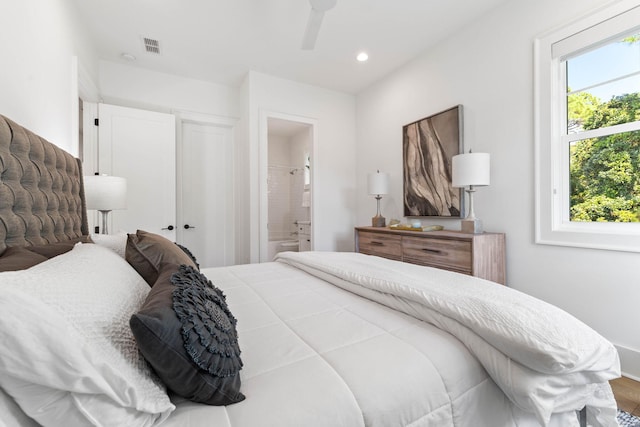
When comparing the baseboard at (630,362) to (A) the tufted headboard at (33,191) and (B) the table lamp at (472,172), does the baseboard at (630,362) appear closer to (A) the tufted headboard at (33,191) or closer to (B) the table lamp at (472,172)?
(B) the table lamp at (472,172)

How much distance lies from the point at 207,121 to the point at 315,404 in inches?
149

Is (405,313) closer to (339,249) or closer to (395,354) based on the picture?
(395,354)

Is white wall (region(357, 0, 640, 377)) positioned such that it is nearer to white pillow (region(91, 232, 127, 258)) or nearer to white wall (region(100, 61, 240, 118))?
white wall (region(100, 61, 240, 118))

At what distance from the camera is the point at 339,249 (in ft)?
13.6

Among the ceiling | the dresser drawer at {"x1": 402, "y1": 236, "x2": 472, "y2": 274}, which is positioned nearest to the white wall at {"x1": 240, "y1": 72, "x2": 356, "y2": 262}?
the ceiling

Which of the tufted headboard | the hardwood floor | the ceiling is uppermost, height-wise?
the ceiling

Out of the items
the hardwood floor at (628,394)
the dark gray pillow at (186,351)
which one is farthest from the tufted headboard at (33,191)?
the hardwood floor at (628,394)

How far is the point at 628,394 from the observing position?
5.34 ft

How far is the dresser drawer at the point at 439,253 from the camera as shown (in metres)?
2.23

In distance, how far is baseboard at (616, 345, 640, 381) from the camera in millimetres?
1765

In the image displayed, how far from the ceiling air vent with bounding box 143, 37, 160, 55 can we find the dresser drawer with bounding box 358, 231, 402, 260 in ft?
9.75

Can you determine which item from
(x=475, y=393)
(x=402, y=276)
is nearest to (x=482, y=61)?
(x=402, y=276)

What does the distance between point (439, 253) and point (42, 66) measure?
3.04 meters

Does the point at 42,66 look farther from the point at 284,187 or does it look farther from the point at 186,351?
the point at 284,187
